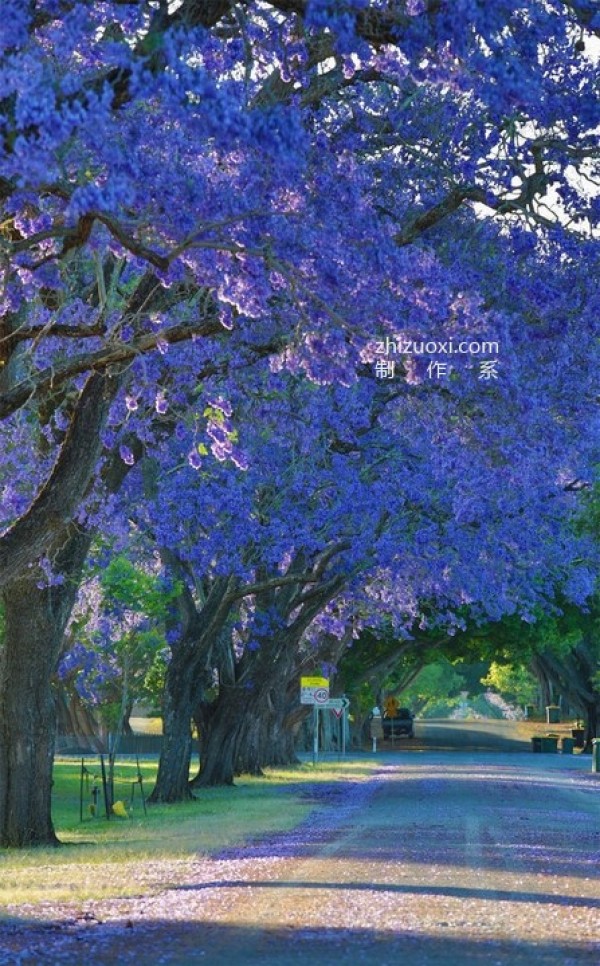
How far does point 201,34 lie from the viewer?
12000 mm

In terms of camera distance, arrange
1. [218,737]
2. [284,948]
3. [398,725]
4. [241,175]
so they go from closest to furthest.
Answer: [284,948]
[241,175]
[218,737]
[398,725]

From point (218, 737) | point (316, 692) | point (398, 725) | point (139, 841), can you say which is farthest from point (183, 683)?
point (398, 725)

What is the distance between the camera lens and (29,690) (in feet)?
76.0

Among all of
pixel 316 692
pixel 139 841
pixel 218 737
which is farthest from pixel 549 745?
pixel 139 841

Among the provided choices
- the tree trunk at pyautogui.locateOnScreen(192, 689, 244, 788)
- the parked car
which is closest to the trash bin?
the parked car

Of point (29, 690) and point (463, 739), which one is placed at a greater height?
point (463, 739)

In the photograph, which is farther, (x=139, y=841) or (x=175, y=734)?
(x=175, y=734)

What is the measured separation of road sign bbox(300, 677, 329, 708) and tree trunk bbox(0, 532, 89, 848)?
28197 millimetres

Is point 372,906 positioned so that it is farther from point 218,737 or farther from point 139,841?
point 218,737

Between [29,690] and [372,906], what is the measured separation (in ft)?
31.5

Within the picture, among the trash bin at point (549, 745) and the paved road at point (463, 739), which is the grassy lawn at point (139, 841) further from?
the paved road at point (463, 739)

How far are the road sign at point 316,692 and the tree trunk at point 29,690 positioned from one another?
2820cm

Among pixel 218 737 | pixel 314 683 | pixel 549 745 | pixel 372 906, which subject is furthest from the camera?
pixel 549 745

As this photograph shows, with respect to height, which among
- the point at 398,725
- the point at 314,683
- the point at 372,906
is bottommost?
the point at 372,906
